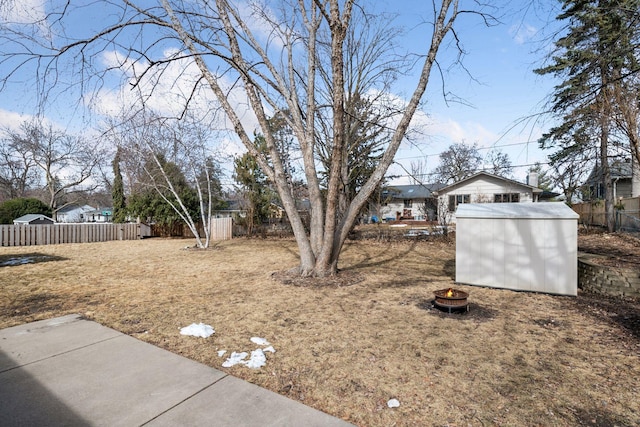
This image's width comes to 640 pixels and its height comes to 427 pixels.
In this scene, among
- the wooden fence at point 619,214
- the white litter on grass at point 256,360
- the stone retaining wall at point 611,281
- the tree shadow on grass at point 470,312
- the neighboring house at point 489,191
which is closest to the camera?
the white litter on grass at point 256,360

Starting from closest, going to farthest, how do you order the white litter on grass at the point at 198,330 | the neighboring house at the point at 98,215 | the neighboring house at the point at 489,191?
the white litter on grass at the point at 198,330
the neighboring house at the point at 489,191
the neighboring house at the point at 98,215

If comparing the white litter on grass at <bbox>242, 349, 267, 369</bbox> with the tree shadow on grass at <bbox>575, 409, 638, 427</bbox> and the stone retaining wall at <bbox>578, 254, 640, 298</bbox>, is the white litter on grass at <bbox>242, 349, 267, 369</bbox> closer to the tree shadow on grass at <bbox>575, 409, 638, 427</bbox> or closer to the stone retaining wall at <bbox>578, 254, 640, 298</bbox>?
the tree shadow on grass at <bbox>575, 409, 638, 427</bbox>

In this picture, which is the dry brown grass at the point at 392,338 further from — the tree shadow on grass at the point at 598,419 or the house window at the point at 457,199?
the house window at the point at 457,199

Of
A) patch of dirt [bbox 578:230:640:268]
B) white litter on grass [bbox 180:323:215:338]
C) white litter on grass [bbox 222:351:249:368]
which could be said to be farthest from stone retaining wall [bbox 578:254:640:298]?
white litter on grass [bbox 180:323:215:338]

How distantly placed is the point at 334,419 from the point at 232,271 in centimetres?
600

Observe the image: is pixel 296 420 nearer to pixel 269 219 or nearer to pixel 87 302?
pixel 87 302

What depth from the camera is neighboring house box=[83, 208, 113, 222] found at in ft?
161

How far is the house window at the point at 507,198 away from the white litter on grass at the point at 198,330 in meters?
22.0

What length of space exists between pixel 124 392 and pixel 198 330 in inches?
50.4

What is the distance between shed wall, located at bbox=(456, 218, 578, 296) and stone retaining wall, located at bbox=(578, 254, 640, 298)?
1.90 feet

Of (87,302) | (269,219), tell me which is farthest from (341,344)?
(269,219)

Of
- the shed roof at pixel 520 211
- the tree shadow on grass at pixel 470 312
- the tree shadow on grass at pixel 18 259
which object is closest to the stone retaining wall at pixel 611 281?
the shed roof at pixel 520 211

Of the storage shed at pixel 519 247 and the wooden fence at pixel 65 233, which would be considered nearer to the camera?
the storage shed at pixel 519 247

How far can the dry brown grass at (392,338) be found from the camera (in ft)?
7.24
